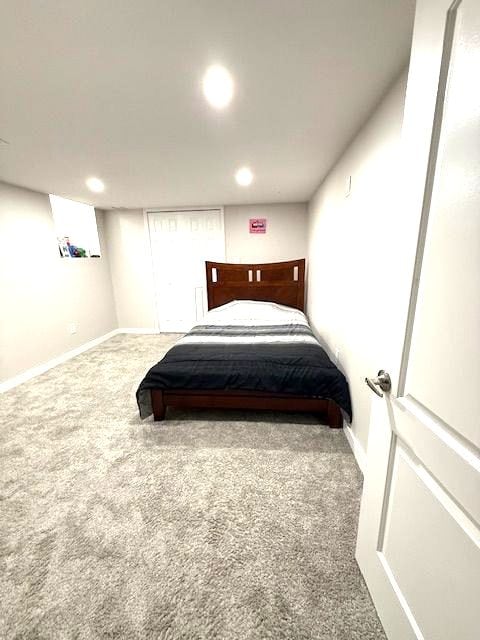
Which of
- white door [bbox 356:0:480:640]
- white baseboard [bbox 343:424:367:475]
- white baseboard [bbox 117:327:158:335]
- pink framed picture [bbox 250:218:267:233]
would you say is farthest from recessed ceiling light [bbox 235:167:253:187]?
white baseboard [bbox 117:327:158:335]

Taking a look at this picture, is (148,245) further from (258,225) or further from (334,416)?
(334,416)

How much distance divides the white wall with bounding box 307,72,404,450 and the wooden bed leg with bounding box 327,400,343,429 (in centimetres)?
18

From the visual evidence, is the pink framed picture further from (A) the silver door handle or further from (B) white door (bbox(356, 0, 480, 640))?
(A) the silver door handle

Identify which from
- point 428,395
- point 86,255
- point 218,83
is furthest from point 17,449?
point 86,255

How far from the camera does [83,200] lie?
349cm

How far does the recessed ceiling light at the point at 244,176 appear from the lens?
2426mm

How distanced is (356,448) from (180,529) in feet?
3.78

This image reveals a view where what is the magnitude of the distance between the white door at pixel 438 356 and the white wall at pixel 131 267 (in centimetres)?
421

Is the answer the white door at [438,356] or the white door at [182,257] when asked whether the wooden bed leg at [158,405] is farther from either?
the white door at [182,257]

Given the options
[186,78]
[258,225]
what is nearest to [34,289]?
[186,78]

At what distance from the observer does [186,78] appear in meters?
1.21

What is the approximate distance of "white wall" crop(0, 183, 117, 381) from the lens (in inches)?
107

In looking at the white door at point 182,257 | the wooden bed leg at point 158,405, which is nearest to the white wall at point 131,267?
the white door at point 182,257

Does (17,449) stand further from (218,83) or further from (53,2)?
(218,83)
